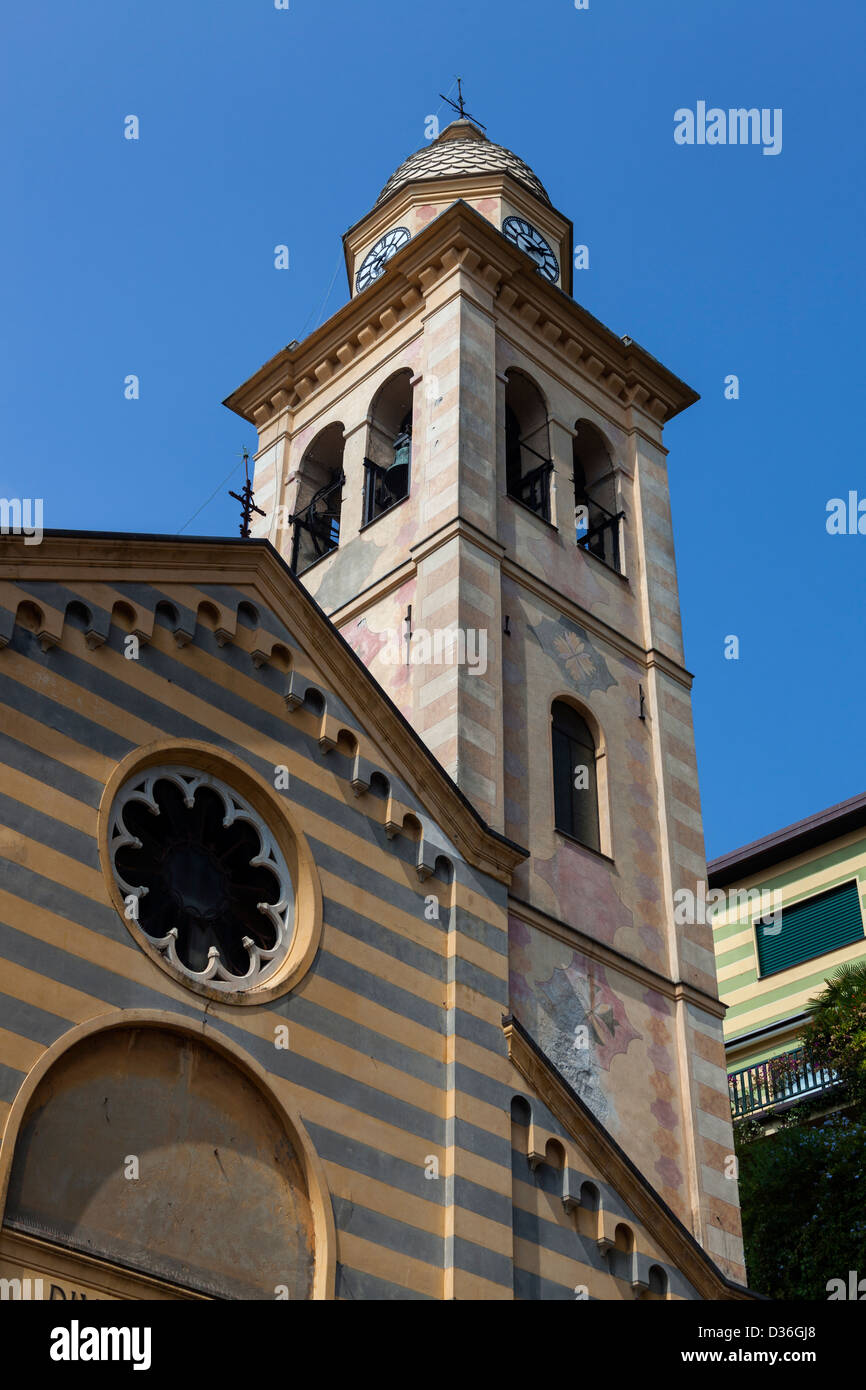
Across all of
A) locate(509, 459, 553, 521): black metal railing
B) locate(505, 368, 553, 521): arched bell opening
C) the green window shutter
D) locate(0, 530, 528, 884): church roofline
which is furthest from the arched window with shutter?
the green window shutter

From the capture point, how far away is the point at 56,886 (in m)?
14.8

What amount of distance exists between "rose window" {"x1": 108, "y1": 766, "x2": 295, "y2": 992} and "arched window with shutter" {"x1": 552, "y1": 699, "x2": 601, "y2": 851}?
23.7 ft

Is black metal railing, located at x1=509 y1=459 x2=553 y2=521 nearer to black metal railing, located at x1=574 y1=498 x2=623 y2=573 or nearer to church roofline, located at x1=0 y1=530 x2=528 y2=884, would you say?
black metal railing, located at x1=574 y1=498 x2=623 y2=573

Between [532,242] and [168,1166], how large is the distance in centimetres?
2165

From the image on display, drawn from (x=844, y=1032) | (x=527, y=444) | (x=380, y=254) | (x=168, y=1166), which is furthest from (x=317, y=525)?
(x=168, y=1166)

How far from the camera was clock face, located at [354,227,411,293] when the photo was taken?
105ft

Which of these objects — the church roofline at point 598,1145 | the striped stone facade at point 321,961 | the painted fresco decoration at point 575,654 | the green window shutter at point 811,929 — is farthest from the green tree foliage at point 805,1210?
the green window shutter at point 811,929

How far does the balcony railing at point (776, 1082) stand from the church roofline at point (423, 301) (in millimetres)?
12842

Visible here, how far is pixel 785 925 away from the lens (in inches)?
1535

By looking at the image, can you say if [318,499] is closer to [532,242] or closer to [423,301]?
[423,301]

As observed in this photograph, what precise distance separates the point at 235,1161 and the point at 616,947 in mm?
8802

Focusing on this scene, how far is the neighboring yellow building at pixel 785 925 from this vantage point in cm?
3659

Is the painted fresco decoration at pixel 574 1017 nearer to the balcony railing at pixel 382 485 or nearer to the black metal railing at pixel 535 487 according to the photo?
the black metal railing at pixel 535 487
